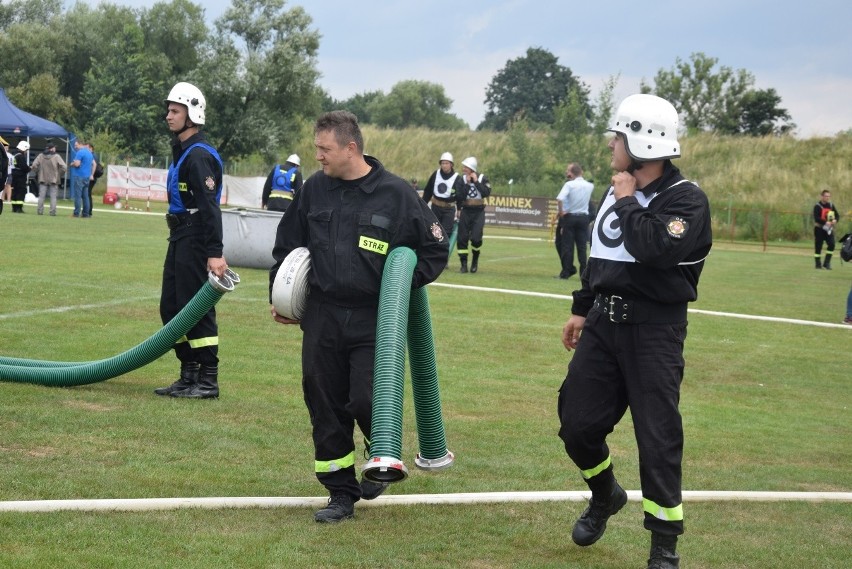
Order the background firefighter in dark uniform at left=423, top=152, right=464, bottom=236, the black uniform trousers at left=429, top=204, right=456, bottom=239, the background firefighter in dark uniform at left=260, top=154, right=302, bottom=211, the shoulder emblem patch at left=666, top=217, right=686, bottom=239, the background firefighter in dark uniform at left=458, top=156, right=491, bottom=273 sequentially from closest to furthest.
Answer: the shoulder emblem patch at left=666, top=217, right=686, bottom=239 < the background firefighter in dark uniform at left=260, top=154, right=302, bottom=211 < the background firefighter in dark uniform at left=423, top=152, right=464, bottom=236 < the black uniform trousers at left=429, top=204, right=456, bottom=239 < the background firefighter in dark uniform at left=458, top=156, right=491, bottom=273

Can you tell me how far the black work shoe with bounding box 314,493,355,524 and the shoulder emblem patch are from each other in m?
2.05

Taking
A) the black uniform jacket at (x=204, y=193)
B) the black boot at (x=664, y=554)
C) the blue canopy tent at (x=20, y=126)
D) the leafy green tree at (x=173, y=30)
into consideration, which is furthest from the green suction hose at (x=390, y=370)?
the leafy green tree at (x=173, y=30)

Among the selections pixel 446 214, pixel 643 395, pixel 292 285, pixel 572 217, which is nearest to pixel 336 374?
pixel 292 285

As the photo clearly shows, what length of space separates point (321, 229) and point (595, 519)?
1.92 metres

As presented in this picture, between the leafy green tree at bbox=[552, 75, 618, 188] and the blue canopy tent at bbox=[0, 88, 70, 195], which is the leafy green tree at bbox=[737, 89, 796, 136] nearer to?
the leafy green tree at bbox=[552, 75, 618, 188]

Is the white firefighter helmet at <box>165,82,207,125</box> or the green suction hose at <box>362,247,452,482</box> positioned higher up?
the white firefighter helmet at <box>165,82,207,125</box>

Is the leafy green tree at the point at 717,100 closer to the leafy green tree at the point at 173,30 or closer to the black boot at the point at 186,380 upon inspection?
the leafy green tree at the point at 173,30

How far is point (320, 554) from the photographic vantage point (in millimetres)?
4773

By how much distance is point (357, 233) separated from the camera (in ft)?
17.9

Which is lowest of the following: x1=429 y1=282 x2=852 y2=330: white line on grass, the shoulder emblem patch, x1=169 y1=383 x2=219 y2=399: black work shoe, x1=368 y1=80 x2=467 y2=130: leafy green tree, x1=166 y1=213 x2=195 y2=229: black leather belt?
x1=429 y1=282 x2=852 y2=330: white line on grass

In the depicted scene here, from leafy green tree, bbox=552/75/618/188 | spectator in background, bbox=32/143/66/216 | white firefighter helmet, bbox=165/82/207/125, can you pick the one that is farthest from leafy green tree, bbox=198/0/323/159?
white firefighter helmet, bbox=165/82/207/125

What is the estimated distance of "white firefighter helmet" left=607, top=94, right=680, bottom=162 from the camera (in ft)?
16.1

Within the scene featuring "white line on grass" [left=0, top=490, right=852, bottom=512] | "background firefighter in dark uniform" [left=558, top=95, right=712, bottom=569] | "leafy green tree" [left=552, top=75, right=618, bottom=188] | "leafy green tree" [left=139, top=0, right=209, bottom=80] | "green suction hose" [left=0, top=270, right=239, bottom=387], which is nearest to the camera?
"background firefighter in dark uniform" [left=558, top=95, right=712, bottom=569]

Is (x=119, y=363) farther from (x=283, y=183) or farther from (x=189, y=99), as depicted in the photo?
(x=283, y=183)
